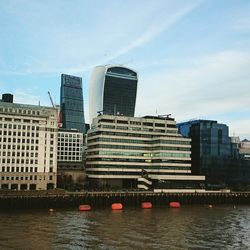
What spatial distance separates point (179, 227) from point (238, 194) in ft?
316

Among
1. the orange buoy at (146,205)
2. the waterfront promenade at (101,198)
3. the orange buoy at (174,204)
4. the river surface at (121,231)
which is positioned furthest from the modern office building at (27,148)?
the river surface at (121,231)

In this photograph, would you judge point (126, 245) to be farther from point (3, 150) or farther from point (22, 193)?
point (3, 150)

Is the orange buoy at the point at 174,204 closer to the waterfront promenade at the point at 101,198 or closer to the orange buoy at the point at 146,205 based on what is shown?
the waterfront promenade at the point at 101,198

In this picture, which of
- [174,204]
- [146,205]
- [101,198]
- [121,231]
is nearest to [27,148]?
[101,198]

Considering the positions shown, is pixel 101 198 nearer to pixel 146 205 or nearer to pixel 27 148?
pixel 146 205

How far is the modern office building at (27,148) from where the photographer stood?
181 meters

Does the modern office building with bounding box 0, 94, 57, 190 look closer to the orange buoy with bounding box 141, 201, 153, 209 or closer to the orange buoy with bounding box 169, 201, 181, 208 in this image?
the orange buoy with bounding box 141, 201, 153, 209

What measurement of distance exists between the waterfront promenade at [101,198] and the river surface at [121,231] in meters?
21.0

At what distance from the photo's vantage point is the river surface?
75500mm

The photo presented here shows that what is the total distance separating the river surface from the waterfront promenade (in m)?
21.0

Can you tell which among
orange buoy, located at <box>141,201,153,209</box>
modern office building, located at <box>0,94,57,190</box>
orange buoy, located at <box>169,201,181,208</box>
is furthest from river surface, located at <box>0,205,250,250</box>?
modern office building, located at <box>0,94,57,190</box>

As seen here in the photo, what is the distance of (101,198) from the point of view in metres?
155

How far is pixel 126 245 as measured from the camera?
244ft

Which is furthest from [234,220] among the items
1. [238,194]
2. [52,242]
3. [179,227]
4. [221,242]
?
[238,194]
